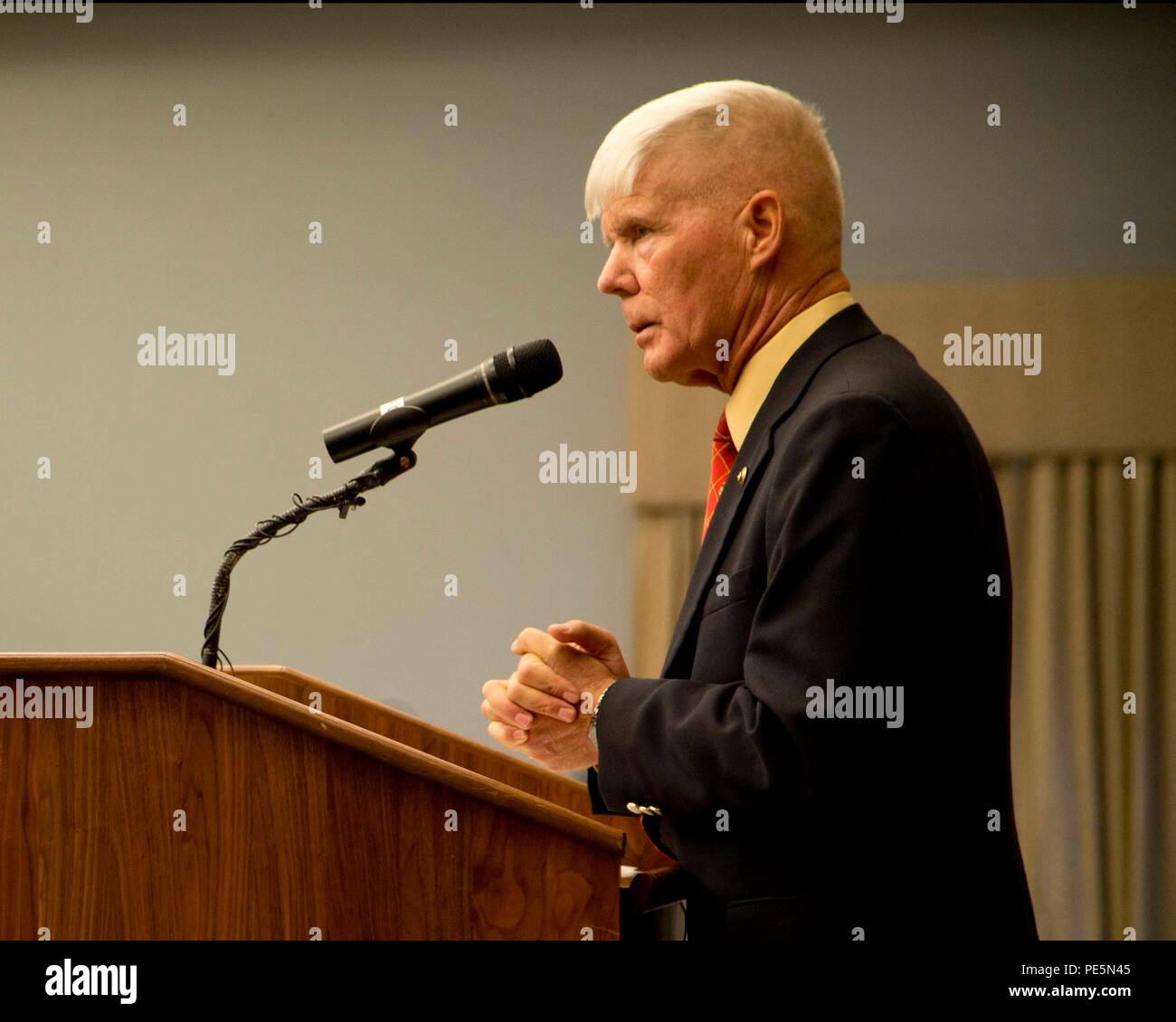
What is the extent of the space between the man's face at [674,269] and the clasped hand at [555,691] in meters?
0.41

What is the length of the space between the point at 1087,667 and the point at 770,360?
111 inches

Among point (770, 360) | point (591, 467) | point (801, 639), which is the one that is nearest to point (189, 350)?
point (591, 467)

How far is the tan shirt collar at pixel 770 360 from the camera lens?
1563mm

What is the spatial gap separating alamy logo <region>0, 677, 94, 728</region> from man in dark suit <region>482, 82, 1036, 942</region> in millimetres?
470

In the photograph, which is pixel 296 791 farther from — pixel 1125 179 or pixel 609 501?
pixel 1125 179

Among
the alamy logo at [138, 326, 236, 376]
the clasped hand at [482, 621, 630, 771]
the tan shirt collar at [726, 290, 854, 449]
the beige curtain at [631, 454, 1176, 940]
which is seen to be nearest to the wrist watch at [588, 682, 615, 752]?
the clasped hand at [482, 621, 630, 771]

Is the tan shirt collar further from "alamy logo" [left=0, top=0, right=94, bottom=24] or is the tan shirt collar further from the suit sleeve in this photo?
"alamy logo" [left=0, top=0, right=94, bottom=24]

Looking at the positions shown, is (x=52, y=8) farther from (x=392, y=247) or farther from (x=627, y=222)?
(x=627, y=222)

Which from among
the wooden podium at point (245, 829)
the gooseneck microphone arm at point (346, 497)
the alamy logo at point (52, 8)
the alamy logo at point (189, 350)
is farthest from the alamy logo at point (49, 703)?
the alamy logo at point (52, 8)

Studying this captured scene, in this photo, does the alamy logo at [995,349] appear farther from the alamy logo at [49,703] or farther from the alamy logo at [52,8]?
the alamy logo at [49,703]

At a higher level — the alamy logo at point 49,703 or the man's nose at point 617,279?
the man's nose at point 617,279

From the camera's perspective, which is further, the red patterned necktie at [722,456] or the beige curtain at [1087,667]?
the beige curtain at [1087,667]

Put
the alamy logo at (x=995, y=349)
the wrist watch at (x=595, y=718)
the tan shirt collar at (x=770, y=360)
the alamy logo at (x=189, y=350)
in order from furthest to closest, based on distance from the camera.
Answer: the alamy logo at (x=189, y=350) < the alamy logo at (x=995, y=349) < the tan shirt collar at (x=770, y=360) < the wrist watch at (x=595, y=718)
